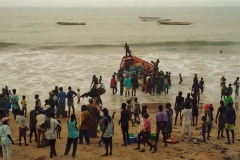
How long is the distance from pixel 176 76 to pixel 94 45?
2766cm

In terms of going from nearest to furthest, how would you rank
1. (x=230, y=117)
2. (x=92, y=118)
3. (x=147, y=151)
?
(x=147, y=151) → (x=230, y=117) → (x=92, y=118)

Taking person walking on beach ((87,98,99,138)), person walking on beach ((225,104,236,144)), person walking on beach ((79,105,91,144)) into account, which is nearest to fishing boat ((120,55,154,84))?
person walking on beach ((87,98,99,138))

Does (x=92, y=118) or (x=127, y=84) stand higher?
(x=127, y=84)

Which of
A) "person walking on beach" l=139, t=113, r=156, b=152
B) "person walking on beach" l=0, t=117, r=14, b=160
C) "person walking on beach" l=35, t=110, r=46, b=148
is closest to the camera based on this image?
"person walking on beach" l=0, t=117, r=14, b=160

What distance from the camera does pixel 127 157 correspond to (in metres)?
8.83

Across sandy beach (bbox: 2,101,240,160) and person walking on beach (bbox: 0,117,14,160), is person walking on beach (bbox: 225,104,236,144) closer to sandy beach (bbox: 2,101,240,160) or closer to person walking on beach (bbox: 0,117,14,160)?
sandy beach (bbox: 2,101,240,160)

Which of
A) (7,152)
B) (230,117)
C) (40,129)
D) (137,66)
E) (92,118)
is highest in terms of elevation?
(137,66)

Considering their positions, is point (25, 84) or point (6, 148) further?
point (25, 84)

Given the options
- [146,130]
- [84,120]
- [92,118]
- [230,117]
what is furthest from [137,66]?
[146,130]

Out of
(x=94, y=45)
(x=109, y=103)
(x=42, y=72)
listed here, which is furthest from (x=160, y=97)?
(x=94, y=45)

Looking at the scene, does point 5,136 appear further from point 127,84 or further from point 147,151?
point 127,84

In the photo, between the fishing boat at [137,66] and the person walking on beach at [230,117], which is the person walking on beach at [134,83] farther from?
the person walking on beach at [230,117]

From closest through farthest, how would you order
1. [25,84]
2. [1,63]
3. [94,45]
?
[25,84] → [1,63] → [94,45]

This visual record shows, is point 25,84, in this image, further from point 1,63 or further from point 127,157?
point 127,157
